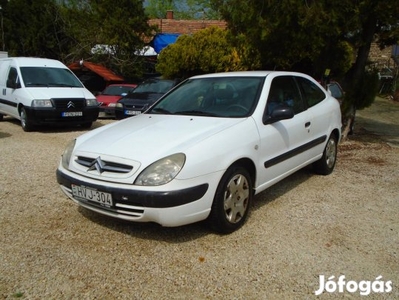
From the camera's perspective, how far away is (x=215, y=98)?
14.0ft

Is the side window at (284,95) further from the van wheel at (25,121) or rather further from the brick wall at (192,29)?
the brick wall at (192,29)

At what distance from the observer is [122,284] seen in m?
2.79

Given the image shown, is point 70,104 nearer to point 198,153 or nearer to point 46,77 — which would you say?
point 46,77

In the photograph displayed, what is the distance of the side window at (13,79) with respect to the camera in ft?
30.8

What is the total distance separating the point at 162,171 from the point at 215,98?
1.49m

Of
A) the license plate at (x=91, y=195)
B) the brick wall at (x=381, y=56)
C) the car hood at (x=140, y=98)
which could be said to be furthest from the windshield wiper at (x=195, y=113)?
the brick wall at (x=381, y=56)

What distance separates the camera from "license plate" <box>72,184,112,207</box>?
126 inches

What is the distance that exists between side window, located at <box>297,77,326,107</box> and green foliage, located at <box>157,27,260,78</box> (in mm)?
8996

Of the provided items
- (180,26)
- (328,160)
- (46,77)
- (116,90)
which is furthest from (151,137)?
(180,26)

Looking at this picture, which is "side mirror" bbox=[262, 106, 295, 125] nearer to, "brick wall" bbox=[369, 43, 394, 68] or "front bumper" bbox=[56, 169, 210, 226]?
"front bumper" bbox=[56, 169, 210, 226]

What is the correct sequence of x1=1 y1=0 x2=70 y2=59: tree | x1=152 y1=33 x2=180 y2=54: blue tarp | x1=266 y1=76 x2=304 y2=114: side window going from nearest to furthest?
x1=266 y1=76 x2=304 y2=114: side window → x1=1 y1=0 x2=70 y2=59: tree → x1=152 y1=33 x2=180 y2=54: blue tarp

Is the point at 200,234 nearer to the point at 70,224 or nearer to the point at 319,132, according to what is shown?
the point at 70,224

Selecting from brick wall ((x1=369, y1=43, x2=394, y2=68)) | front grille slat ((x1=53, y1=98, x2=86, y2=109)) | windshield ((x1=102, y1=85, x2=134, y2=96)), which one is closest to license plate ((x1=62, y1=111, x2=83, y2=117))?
front grille slat ((x1=53, y1=98, x2=86, y2=109))

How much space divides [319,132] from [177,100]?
1990 millimetres
